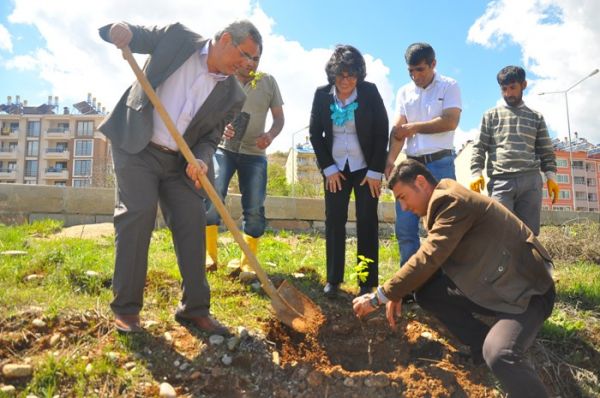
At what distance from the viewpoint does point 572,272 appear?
4.89m

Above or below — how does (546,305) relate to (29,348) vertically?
above

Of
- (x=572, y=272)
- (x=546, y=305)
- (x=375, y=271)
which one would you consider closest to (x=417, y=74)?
(x=375, y=271)

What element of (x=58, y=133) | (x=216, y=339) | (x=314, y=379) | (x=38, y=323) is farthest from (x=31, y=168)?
(x=314, y=379)

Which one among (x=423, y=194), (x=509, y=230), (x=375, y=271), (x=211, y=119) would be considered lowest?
(x=375, y=271)

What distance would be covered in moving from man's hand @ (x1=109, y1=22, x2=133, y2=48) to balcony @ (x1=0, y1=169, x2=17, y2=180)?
70310mm

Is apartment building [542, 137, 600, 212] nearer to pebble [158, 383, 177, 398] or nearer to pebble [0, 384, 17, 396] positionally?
pebble [158, 383, 177, 398]

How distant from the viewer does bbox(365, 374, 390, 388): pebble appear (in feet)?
7.81

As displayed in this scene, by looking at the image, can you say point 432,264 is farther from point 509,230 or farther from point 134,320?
point 134,320

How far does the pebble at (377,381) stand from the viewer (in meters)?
2.38

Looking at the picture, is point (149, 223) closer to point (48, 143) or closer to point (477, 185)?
point (477, 185)

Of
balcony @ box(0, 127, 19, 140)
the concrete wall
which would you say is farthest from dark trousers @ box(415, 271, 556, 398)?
balcony @ box(0, 127, 19, 140)

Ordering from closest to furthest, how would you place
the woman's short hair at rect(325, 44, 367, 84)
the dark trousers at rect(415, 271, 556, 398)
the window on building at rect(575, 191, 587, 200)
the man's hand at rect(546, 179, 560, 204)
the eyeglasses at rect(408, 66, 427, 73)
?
1. the dark trousers at rect(415, 271, 556, 398)
2. the woman's short hair at rect(325, 44, 367, 84)
3. the eyeglasses at rect(408, 66, 427, 73)
4. the man's hand at rect(546, 179, 560, 204)
5. the window on building at rect(575, 191, 587, 200)

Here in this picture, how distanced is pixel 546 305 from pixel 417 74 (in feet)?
6.27

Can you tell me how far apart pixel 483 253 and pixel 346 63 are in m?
1.71
